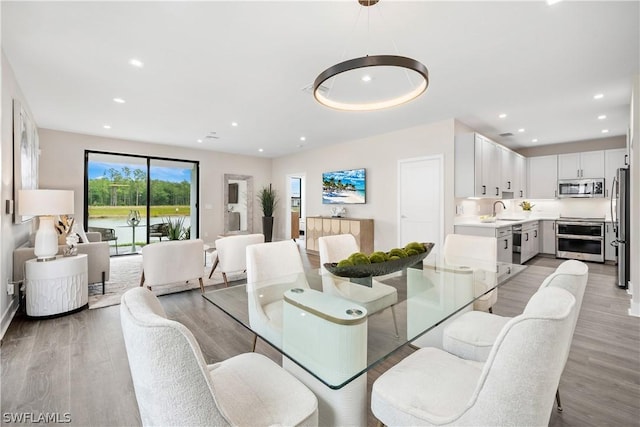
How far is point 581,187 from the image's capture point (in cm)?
607

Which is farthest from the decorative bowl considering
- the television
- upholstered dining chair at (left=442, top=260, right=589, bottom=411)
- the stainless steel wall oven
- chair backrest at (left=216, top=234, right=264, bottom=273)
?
the stainless steel wall oven

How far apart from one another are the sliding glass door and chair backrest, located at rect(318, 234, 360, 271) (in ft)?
14.3

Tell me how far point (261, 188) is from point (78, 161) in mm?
4251

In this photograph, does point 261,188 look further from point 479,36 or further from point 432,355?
point 432,355

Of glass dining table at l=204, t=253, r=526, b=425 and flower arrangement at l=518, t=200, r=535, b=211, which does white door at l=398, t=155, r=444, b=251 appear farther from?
flower arrangement at l=518, t=200, r=535, b=211

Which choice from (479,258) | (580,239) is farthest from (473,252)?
(580,239)

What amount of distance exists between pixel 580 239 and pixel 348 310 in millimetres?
6876

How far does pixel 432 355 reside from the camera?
1387mm

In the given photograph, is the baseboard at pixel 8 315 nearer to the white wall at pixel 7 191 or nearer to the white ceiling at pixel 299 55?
the white wall at pixel 7 191

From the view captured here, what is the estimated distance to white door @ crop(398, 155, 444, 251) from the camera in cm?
502

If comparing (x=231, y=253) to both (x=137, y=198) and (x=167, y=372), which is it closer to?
(x=167, y=372)

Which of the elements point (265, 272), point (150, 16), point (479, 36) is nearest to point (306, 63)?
point (150, 16)

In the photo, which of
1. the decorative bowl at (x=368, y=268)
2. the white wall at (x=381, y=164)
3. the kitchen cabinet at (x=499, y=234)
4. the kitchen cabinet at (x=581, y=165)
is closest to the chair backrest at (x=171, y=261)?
the decorative bowl at (x=368, y=268)

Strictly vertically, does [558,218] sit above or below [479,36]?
below
